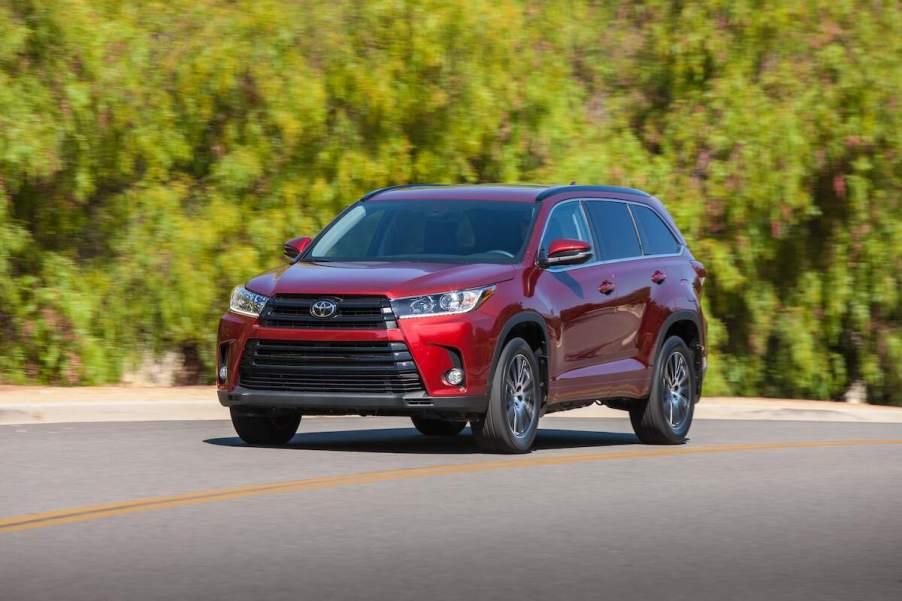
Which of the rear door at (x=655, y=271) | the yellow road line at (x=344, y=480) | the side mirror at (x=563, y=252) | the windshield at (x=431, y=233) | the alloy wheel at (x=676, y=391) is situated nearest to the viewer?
the yellow road line at (x=344, y=480)

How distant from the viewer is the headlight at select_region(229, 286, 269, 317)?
12898 mm

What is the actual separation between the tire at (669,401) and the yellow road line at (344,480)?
0.36 metres

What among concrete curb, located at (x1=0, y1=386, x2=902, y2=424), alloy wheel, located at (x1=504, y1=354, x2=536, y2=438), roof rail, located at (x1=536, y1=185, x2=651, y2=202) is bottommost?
concrete curb, located at (x1=0, y1=386, x2=902, y2=424)

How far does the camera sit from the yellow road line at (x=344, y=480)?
31.9 ft

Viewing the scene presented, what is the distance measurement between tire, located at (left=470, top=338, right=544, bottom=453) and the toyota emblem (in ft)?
3.91

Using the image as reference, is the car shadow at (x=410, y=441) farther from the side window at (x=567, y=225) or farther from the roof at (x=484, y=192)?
the roof at (x=484, y=192)

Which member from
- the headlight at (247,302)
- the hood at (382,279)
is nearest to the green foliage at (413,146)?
the headlight at (247,302)

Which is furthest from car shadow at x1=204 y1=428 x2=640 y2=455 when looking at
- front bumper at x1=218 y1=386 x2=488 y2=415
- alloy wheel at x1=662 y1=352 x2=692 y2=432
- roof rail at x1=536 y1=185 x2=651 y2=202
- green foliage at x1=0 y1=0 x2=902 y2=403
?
green foliage at x1=0 y1=0 x2=902 y2=403

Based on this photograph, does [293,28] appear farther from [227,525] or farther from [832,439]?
[227,525]

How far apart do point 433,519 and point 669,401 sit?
5.57 m

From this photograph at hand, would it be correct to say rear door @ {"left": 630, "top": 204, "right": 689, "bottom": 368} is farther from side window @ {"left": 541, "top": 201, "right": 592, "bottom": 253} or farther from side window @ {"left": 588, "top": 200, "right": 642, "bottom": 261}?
side window @ {"left": 541, "top": 201, "right": 592, "bottom": 253}

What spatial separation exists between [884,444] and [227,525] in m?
7.39

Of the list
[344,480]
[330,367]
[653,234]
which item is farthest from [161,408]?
[344,480]

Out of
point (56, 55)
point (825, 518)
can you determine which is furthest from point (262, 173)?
point (825, 518)
